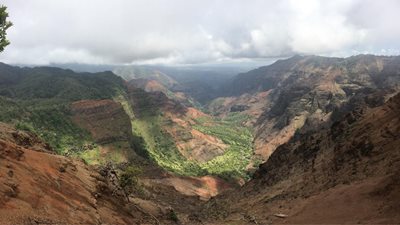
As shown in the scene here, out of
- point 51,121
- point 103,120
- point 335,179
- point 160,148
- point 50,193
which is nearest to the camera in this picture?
point 50,193

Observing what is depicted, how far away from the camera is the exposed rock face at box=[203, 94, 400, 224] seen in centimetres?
4447

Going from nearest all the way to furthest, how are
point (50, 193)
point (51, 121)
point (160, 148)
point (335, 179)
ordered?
point (50, 193), point (335, 179), point (51, 121), point (160, 148)

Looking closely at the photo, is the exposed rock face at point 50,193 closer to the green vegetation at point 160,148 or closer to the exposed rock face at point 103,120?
the exposed rock face at point 103,120

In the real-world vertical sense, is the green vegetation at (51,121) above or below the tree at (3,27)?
below

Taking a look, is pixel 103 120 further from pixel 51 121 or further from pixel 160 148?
pixel 160 148

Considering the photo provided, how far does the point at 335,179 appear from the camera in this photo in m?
63.6

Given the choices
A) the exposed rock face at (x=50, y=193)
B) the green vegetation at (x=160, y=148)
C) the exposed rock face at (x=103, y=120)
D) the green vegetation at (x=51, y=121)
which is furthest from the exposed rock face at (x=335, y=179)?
the green vegetation at (x=160, y=148)


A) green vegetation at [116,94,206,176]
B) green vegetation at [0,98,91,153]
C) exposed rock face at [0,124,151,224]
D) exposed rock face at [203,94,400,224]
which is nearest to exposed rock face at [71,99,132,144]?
green vegetation at [0,98,91,153]

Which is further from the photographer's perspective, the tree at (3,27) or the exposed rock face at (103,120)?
the exposed rock face at (103,120)

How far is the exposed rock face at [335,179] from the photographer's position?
44469 millimetres

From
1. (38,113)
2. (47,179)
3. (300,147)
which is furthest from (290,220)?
(38,113)

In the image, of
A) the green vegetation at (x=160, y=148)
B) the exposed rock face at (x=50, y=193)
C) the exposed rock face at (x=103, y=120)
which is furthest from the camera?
the green vegetation at (x=160, y=148)

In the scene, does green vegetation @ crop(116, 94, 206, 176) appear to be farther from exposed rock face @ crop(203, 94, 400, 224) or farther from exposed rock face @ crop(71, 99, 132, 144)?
exposed rock face @ crop(203, 94, 400, 224)

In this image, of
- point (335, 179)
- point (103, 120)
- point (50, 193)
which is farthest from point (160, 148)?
point (50, 193)
